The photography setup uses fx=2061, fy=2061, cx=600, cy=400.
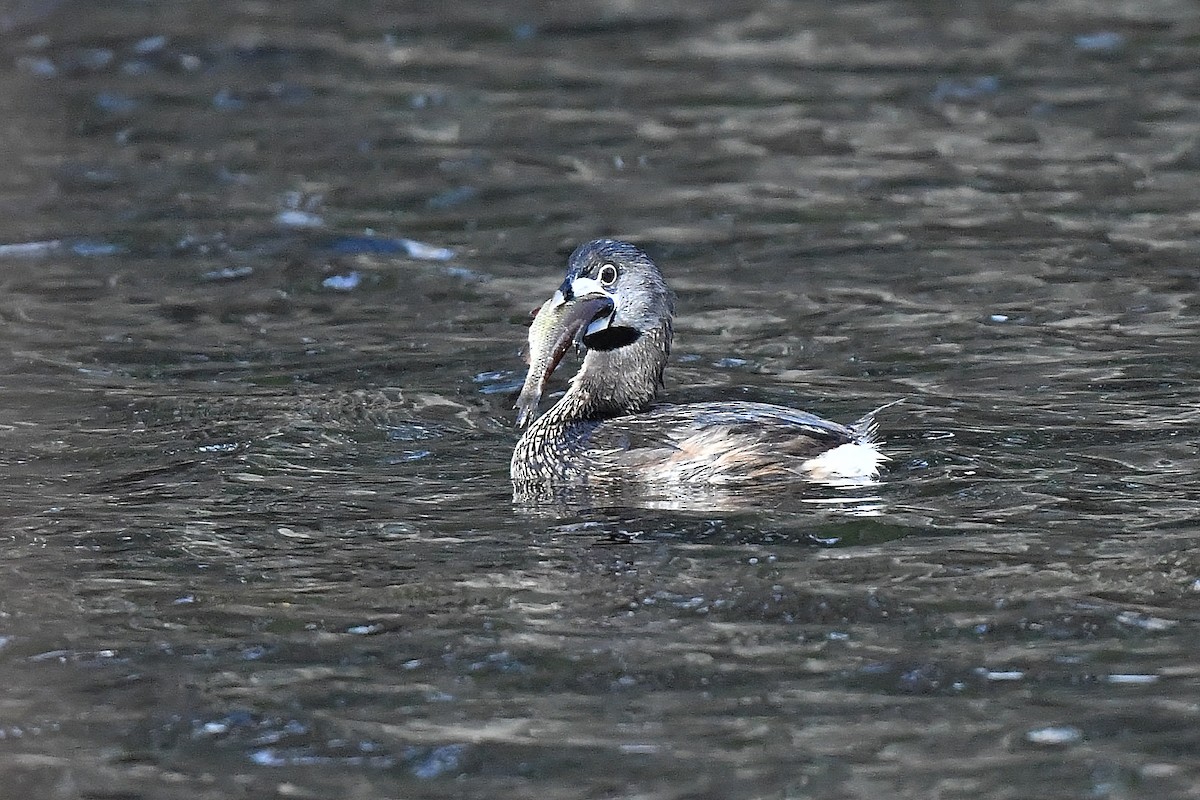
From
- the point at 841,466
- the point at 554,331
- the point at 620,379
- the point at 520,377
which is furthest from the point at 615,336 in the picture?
the point at 520,377

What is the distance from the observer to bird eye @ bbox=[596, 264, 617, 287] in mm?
9469

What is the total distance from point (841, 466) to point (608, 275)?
1.52m

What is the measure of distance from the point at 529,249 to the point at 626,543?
18.9 ft

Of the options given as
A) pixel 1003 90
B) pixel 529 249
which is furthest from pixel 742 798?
pixel 1003 90

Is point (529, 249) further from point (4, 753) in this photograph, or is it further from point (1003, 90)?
point (4, 753)

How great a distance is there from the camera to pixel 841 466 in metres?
8.70

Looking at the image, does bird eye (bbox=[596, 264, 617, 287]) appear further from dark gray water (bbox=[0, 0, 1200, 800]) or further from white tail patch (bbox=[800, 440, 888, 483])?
white tail patch (bbox=[800, 440, 888, 483])

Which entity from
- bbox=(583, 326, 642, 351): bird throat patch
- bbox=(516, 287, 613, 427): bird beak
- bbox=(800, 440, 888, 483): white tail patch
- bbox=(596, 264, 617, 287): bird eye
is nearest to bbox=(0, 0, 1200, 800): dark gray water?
bbox=(800, 440, 888, 483): white tail patch

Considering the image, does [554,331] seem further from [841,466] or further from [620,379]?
[841,466]

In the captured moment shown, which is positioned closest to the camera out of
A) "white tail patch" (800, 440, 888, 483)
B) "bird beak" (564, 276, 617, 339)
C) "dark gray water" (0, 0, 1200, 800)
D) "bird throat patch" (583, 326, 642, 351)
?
"dark gray water" (0, 0, 1200, 800)

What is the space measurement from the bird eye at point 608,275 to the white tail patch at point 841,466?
1397 millimetres

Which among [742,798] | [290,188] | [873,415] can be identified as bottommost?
[742,798]

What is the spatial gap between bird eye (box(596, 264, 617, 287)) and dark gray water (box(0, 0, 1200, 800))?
1.01 m

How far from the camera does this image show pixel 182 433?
10.0m
